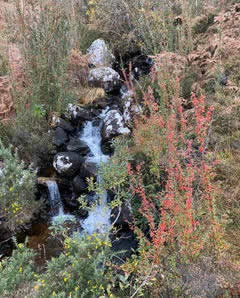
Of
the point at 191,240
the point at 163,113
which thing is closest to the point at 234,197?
the point at 191,240

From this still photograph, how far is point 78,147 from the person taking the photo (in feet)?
16.7

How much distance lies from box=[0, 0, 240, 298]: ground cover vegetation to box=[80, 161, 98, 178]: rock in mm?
458

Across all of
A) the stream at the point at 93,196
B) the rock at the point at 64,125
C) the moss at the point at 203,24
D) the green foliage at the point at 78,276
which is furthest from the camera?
the moss at the point at 203,24

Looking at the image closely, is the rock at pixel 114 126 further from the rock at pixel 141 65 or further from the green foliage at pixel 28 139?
the rock at pixel 141 65

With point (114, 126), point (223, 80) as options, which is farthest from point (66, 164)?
point (223, 80)

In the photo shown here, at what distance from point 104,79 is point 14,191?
3.71 meters

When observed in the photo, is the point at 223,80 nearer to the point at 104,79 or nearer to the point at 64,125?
the point at 64,125

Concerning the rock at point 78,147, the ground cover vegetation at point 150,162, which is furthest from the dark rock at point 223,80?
the rock at point 78,147

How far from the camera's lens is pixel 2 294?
2.22m

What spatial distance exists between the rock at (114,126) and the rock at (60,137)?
70cm

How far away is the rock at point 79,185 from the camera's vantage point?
449 centimetres

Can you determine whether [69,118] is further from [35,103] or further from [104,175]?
[104,175]

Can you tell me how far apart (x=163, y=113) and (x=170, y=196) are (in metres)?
1.72

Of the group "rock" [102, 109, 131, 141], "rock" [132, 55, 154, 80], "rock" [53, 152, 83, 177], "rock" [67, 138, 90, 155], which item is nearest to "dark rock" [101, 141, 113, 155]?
"rock" [102, 109, 131, 141]
